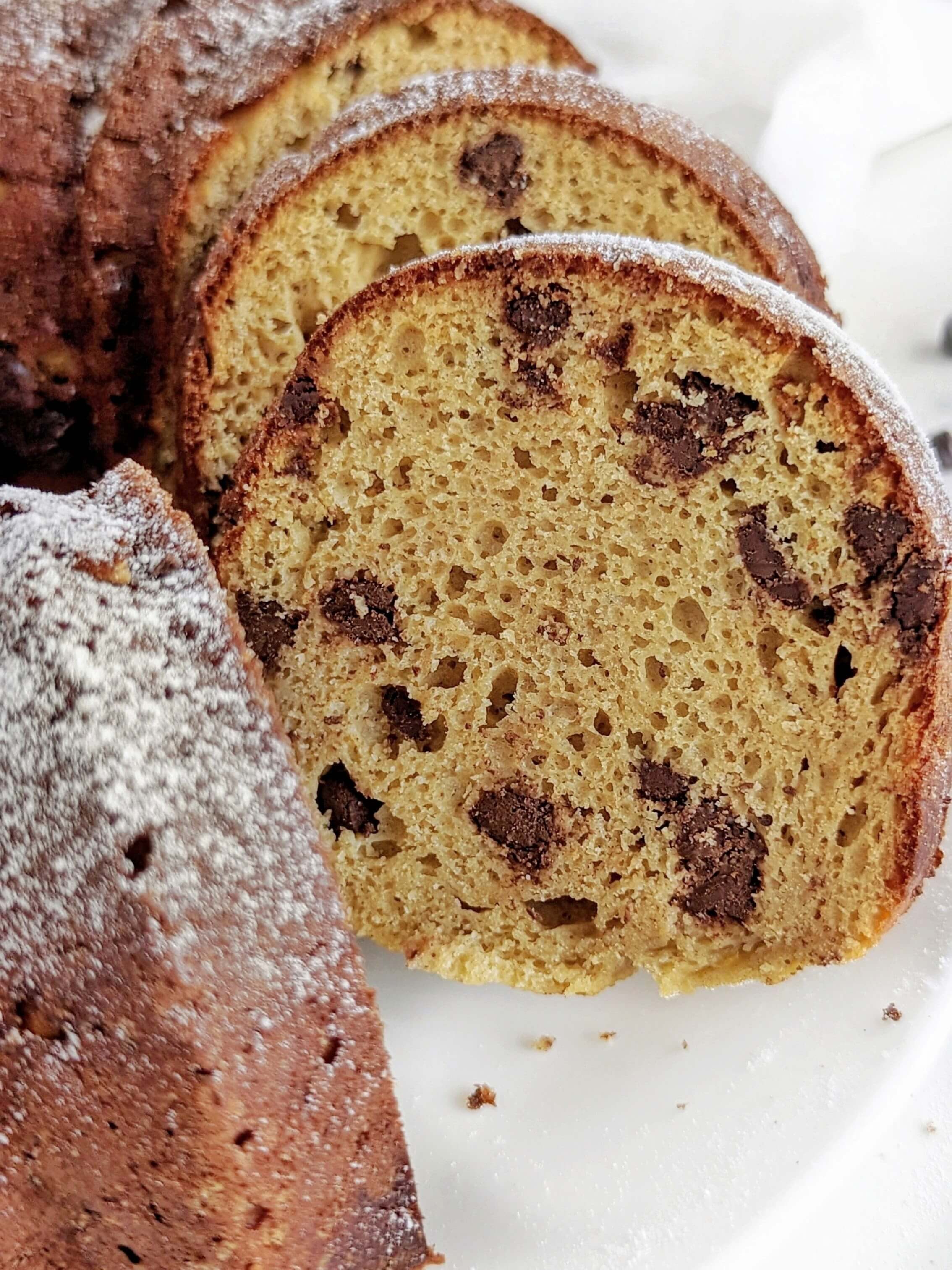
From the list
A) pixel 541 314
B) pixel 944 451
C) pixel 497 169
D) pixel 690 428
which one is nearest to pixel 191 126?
pixel 497 169

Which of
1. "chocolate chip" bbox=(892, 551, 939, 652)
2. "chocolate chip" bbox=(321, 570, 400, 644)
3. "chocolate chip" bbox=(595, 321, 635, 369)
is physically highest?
"chocolate chip" bbox=(595, 321, 635, 369)

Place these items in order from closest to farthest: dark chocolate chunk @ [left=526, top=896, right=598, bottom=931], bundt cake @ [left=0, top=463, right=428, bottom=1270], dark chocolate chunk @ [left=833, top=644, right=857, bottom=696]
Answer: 1. bundt cake @ [left=0, top=463, right=428, bottom=1270]
2. dark chocolate chunk @ [left=833, top=644, right=857, bottom=696]
3. dark chocolate chunk @ [left=526, top=896, right=598, bottom=931]

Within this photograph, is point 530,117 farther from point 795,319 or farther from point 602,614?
point 602,614

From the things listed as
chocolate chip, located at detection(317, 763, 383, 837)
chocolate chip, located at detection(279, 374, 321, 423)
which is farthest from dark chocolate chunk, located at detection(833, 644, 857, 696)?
chocolate chip, located at detection(279, 374, 321, 423)

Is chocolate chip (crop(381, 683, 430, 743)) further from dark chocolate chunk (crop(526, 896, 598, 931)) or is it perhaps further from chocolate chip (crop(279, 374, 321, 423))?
chocolate chip (crop(279, 374, 321, 423))

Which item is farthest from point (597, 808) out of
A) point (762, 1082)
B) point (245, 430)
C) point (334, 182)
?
point (334, 182)

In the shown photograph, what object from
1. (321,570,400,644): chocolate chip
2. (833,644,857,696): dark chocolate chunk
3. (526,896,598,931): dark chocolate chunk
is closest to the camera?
(833,644,857,696): dark chocolate chunk

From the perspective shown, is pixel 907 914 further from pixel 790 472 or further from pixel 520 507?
pixel 520 507
